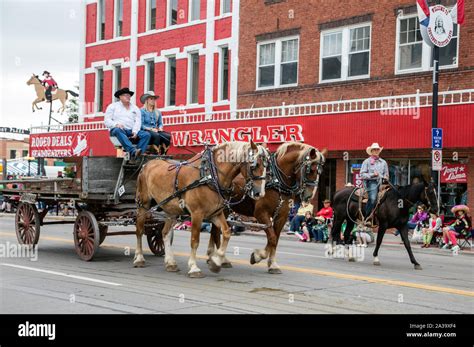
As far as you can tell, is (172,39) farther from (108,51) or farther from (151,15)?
(108,51)

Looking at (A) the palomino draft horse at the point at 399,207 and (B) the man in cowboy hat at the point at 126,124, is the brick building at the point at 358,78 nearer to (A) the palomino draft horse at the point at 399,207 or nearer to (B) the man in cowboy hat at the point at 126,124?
(A) the palomino draft horse at the point at 399,207

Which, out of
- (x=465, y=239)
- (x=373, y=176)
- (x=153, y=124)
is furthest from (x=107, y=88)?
(x=373, y=176)

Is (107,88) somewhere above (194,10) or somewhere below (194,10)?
below

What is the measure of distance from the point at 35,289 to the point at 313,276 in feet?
15.1

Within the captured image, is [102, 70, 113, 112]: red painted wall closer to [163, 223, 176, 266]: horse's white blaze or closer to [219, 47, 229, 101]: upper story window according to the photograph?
[219, 47, 229, 101]: upper story window

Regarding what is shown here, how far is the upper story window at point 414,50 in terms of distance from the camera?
2150 cm

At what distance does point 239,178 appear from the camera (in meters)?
11.2

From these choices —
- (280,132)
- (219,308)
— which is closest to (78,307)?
(219,308)

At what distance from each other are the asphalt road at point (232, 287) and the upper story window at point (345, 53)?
39.1ft

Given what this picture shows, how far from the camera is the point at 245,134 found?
23.5 meters

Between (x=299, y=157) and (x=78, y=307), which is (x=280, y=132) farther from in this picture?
(x=78, y=307)

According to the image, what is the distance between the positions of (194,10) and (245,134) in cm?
998

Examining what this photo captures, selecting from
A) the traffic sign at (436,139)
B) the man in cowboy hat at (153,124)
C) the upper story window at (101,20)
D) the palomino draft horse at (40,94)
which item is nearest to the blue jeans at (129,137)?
the man in cowboy hat at (153,124)

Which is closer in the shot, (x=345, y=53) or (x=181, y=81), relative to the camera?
(x=345, y=53)
